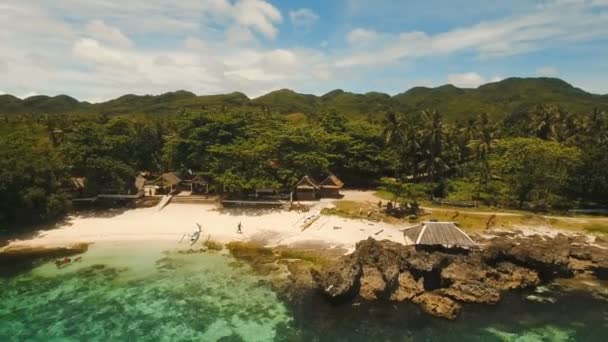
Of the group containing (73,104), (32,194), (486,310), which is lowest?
(486,310)

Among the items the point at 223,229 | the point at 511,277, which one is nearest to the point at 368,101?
the point at 223,229

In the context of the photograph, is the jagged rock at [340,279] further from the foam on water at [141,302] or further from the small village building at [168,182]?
the small village building at [168,182]

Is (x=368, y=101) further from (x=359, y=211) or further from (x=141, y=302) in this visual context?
(x=141, y=302)

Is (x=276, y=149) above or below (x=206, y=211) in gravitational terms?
above

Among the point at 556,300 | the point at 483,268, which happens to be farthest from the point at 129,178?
the point at 556,300

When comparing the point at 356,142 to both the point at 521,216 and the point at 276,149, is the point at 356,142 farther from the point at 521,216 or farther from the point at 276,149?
the point at 521,216

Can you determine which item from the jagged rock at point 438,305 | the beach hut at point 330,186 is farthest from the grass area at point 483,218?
the jagged rock at point 438,305

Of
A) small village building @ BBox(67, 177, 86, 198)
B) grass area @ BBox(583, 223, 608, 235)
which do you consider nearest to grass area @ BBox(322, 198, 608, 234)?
grass area @ BBox(583, 223, 608, 235)
